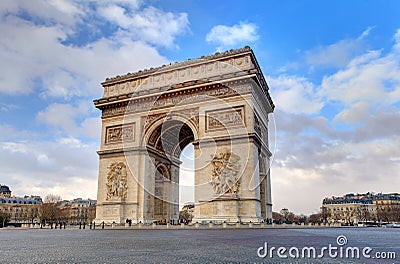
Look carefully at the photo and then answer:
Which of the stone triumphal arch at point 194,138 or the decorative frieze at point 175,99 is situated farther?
the decorative frieze at point 175,99

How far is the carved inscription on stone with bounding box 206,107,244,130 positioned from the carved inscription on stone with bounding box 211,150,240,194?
69.1 inches

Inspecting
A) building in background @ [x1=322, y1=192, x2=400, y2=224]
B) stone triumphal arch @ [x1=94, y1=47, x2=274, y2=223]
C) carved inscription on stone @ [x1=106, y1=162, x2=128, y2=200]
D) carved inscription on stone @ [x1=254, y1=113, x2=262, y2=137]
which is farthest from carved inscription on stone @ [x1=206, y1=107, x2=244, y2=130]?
building in background @ [x1=322, y1=192, x2=400, y2=224]

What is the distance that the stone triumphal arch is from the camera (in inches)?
806

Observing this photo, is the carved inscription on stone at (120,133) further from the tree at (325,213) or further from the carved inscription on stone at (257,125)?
the tree at (325,213)

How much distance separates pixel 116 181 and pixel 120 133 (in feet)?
11.0

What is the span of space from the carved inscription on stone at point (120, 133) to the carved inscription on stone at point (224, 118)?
5645 mm

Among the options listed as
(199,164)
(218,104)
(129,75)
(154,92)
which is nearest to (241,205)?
(199,164)

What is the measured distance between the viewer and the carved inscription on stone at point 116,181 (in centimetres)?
2331

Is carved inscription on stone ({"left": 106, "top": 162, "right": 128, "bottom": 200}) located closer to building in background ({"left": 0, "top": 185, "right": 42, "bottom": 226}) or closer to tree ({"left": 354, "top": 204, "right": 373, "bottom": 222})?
building in background ({"left": 0, "top": 185, "right": 42, "bottom": 226})

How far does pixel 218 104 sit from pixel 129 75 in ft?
24.6

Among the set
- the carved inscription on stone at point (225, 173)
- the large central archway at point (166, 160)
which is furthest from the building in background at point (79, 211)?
the carved inscription on stone at point (225, 173)

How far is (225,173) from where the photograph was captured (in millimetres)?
20453

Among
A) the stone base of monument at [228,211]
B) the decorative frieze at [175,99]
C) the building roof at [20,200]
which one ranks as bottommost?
the stone base of monument at [228,211]

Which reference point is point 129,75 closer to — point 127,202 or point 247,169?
point 127,202
